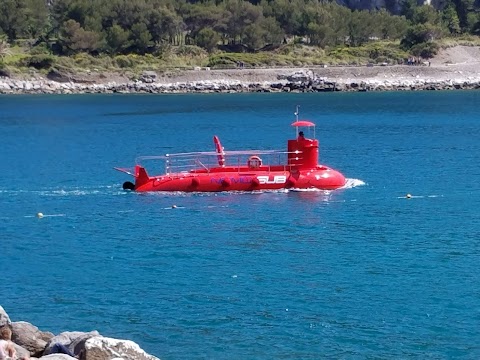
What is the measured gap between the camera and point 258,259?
34906mm

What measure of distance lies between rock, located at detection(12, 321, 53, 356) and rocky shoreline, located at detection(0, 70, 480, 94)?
442 ft

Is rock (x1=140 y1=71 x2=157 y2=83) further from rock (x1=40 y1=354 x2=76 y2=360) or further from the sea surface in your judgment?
rock (x1=40 y1=354 x2=76 y2=360)

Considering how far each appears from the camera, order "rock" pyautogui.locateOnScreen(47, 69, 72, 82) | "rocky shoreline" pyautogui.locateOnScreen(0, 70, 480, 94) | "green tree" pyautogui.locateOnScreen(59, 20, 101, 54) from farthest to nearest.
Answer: "green tree" pyautogui.locateOnScreen(59, 20, 101, 54), "rock" pyautogui.locateOnScreen(47, 69, 72, 82), "rocky shoreline" pyautogui.locateOnScreen(0, 70, 480, 94)

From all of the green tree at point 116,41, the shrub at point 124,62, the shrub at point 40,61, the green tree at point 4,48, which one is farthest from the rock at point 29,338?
the green tree at point 116,41

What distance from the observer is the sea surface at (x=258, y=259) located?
26.7 metres

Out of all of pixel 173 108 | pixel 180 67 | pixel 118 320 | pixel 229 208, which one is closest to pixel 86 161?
pixel 229 208

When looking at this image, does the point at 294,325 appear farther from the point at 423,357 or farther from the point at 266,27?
the point at 266,27

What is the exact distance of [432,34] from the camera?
17500 cm

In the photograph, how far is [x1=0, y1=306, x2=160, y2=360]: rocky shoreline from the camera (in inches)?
851

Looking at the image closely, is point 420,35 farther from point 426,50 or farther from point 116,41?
point 116,41

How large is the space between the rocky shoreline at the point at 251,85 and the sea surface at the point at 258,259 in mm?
87392

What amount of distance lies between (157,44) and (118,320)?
153m

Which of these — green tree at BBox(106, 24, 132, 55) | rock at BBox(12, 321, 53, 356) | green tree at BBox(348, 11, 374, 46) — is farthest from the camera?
green tree at BBox(348, 11, 374, 46)

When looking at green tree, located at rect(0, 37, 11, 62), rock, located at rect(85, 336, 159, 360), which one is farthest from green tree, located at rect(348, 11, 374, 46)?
rock, located at rect(85, 336, 159, 360)
